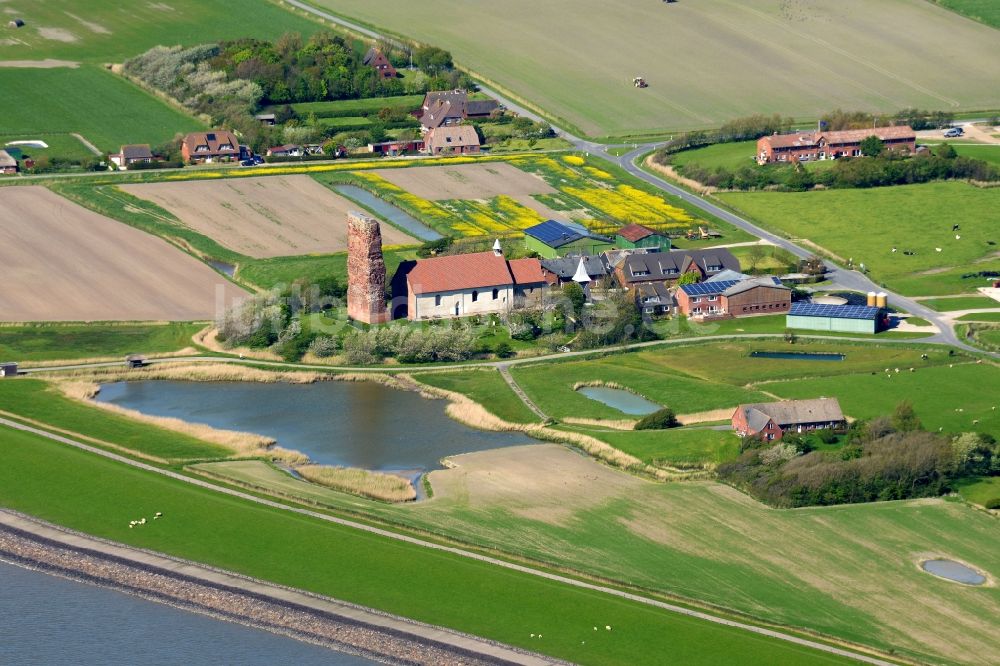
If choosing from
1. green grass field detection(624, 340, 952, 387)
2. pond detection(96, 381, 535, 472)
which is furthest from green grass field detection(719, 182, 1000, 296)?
pond detection(96, 381, 535, 472)

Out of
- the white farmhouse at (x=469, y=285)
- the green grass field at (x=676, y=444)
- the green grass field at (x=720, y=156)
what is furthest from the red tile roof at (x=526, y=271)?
the green grass field at (x=720, y=156)

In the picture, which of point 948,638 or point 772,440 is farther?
point 772,440

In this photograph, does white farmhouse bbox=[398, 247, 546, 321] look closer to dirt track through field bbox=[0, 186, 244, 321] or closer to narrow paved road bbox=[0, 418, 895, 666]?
dirt track through field bbox=[0, 186, 244, 321]

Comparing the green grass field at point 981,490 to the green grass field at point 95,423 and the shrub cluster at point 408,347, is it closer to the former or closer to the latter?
the shrub cluster at point 408,347

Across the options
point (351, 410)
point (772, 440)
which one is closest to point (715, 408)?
point (772, 440)

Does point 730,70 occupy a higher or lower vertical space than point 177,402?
higher

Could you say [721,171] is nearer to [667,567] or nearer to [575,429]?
[575,429]

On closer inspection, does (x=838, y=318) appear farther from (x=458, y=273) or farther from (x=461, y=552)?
(x=461, y=552)
